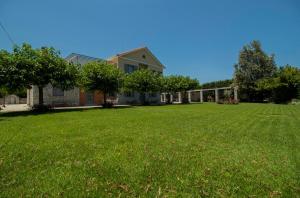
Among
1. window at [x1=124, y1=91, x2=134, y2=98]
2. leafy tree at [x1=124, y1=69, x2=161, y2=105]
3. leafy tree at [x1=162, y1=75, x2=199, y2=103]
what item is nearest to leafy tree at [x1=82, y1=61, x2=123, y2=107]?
leafy tree at [x1=124, y1=69, x2=161, y2=105]

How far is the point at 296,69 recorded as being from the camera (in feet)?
108

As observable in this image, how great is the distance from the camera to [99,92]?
883 inches

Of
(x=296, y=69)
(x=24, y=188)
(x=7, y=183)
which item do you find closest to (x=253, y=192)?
(x=24, y=188)

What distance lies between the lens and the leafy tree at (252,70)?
38.1 m

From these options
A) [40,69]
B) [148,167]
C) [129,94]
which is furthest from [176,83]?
[148,167]

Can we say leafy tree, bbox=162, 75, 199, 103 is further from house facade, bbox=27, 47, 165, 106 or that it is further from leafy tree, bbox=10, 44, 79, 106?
leafy tree, bbox=10, 44, 79, 106

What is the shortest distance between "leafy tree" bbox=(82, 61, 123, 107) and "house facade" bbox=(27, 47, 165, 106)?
2129 mm

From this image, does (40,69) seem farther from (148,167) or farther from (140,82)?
(148,167)

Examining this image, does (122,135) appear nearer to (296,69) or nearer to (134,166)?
(134,166)

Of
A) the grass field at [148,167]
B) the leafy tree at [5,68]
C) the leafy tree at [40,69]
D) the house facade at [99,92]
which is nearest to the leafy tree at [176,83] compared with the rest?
the house facade at [99,92]

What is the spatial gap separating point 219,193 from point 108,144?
10.4 feet

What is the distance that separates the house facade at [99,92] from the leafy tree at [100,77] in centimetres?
213

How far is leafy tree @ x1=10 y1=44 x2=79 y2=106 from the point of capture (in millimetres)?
14070

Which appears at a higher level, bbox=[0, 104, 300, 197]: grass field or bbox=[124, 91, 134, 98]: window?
bbox=[124, 91, 134, 98]: window
